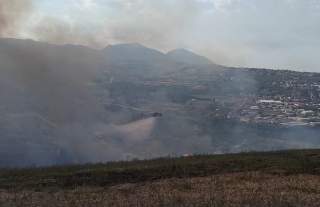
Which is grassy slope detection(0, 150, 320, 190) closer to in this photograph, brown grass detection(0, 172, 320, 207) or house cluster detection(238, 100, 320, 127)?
brown grass detection(0, 172, 320, 207)

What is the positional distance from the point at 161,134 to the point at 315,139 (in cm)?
1829

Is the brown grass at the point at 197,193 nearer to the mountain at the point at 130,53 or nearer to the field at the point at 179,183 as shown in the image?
the field at the point at 179,183

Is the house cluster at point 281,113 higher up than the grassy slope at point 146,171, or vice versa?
the house cluster at point 281,113

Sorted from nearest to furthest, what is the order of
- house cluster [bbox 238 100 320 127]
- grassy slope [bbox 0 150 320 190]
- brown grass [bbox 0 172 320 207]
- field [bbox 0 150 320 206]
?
brown grass [bbox 0 172 320 207], field [bbox 0 150 320 206], grassy slope [bbox 0 150 320 190], house cluster [bbox 238 100 320 127]

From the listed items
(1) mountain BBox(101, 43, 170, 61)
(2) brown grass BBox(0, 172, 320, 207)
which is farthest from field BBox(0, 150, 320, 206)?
(1) mountain BBox(101, 43, 170, 61)

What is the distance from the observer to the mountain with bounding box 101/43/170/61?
8612 cm

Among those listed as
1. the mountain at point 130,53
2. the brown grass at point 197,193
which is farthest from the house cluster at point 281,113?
the brown grass at point 197,193

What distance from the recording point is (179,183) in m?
18.6

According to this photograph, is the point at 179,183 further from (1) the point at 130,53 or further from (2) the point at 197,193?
(1) the point at 130,53

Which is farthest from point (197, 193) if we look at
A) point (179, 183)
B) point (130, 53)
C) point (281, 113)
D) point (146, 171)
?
point (130, 53)

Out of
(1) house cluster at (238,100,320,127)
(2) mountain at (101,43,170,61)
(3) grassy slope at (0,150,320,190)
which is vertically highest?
(2) mountain at (101,43,170,61)

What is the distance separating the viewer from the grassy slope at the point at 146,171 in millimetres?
20172

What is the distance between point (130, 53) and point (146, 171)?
75155 mm

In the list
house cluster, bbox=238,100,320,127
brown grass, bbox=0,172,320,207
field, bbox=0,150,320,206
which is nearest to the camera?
brown grass, bbox=0,172,320,207
